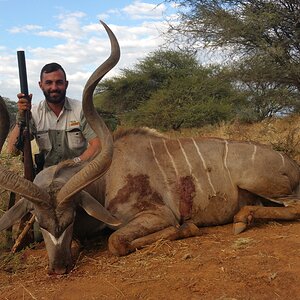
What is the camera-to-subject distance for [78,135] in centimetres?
460

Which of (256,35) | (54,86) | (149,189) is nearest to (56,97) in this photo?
(54,86)

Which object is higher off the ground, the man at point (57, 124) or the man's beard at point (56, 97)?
the man's beard at point (56, 97)

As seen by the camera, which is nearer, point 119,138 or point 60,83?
point 119,138

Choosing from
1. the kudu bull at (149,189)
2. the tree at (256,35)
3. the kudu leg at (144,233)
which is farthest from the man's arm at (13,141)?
the tree at (256,35)

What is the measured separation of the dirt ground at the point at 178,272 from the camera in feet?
8.20

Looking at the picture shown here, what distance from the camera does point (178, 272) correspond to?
9.02ft

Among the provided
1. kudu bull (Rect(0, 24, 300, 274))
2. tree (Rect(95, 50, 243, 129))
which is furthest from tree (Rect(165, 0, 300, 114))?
kudu bull (Rect(0, 24, 300, 274))

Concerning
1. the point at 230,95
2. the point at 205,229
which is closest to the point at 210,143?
the point at 205,229

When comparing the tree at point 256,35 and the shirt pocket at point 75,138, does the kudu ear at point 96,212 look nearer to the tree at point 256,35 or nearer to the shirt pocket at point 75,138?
the shirt pocket at point 75,138

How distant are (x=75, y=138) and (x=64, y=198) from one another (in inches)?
61.8

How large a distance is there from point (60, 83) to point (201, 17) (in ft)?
21.4

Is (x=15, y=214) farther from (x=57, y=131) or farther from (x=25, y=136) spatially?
(x=57, y=131)

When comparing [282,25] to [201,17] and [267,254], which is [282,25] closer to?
[201,17]

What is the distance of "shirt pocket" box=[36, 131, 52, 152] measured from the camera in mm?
4531
